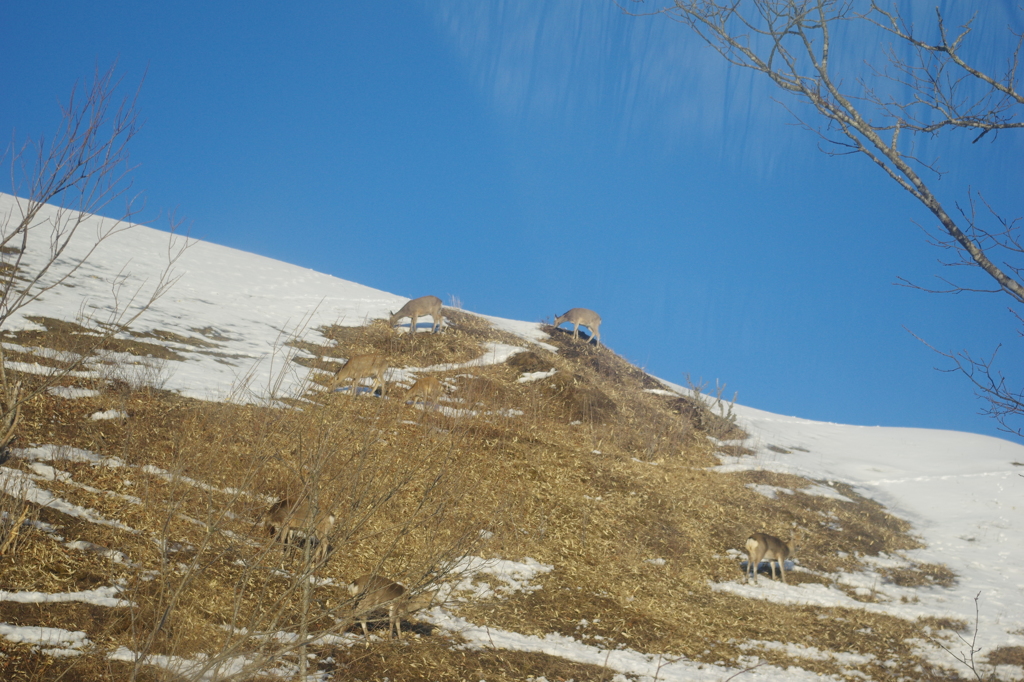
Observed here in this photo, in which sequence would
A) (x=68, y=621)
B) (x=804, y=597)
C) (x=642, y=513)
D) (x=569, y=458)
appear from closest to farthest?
1. (x=68, y=621)
2. (x=804, y=597)
3. (x=642, y=513)
4. (x=569, y=458)

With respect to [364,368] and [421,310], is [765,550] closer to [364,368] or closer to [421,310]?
[364,368]

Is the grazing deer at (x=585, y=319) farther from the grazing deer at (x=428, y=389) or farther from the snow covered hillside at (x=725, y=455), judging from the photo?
the grazing deer at (x=428, y=389)

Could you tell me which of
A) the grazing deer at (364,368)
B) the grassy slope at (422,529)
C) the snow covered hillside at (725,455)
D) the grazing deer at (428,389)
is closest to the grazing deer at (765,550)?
the snow covered hillside at (725,455)

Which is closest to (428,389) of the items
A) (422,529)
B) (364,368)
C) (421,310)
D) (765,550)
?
(364,368)

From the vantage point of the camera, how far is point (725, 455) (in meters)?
21.8

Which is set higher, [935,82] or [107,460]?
[935,82]

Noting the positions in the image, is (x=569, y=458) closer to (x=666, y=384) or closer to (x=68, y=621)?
(x=68, y=621)

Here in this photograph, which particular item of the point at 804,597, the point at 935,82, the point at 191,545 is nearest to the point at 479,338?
the point at 804,597

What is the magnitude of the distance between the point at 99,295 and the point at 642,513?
1681 centimetres

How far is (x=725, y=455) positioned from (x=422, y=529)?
13.2m

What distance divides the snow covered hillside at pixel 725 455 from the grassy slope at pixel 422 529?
16.0 inches

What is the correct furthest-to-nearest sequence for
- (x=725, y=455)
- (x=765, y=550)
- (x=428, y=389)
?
(x=725, y=455) < (x=428, y=389) < (x=765, y=550)

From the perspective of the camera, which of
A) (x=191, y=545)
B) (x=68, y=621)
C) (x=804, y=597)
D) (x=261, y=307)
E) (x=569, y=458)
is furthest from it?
(x=261, y=307)

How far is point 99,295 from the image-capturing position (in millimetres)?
20281
